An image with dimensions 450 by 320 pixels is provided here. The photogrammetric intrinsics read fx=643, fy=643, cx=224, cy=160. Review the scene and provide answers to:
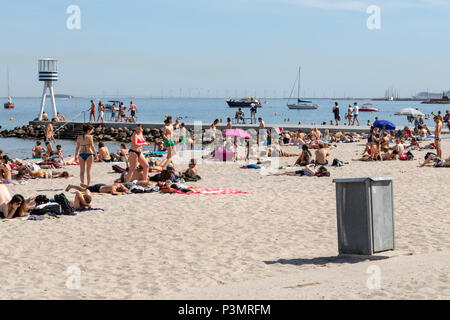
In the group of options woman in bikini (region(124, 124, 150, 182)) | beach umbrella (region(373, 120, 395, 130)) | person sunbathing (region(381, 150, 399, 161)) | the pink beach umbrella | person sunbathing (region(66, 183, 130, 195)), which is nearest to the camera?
person sunbathing (region(66, 183, 130, 195))

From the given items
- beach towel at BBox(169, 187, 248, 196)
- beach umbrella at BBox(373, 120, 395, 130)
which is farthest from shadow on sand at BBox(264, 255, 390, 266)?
beach umbrella at BBox(373, 120, 395, 130)

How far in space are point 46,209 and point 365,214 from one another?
578cm

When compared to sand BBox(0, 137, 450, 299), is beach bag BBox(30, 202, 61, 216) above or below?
above

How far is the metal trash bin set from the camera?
7.36 m

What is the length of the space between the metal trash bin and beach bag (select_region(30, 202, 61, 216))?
208 inches

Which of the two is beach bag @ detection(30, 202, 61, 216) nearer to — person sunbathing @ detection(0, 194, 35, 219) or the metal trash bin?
person sunbathing @ detection(0, 194, 35, 219)

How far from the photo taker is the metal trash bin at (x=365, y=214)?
7361mm

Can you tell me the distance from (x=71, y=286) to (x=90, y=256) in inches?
57.3

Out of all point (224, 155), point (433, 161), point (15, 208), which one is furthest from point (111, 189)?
point (433, 161)

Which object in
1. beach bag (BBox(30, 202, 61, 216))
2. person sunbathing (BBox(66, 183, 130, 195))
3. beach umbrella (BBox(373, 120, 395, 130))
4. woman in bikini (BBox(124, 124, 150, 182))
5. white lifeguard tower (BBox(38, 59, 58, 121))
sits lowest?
beach bag (BBox(30, 202, 61, 216))

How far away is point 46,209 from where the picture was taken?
1084 centimetres

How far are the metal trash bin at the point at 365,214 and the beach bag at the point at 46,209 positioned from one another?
5276 mm

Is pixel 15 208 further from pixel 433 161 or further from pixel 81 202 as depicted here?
pixel 433 161

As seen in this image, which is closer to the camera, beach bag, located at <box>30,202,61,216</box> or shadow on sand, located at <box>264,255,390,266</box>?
shadow on sand, located at <box>264,255,390,266</box>
